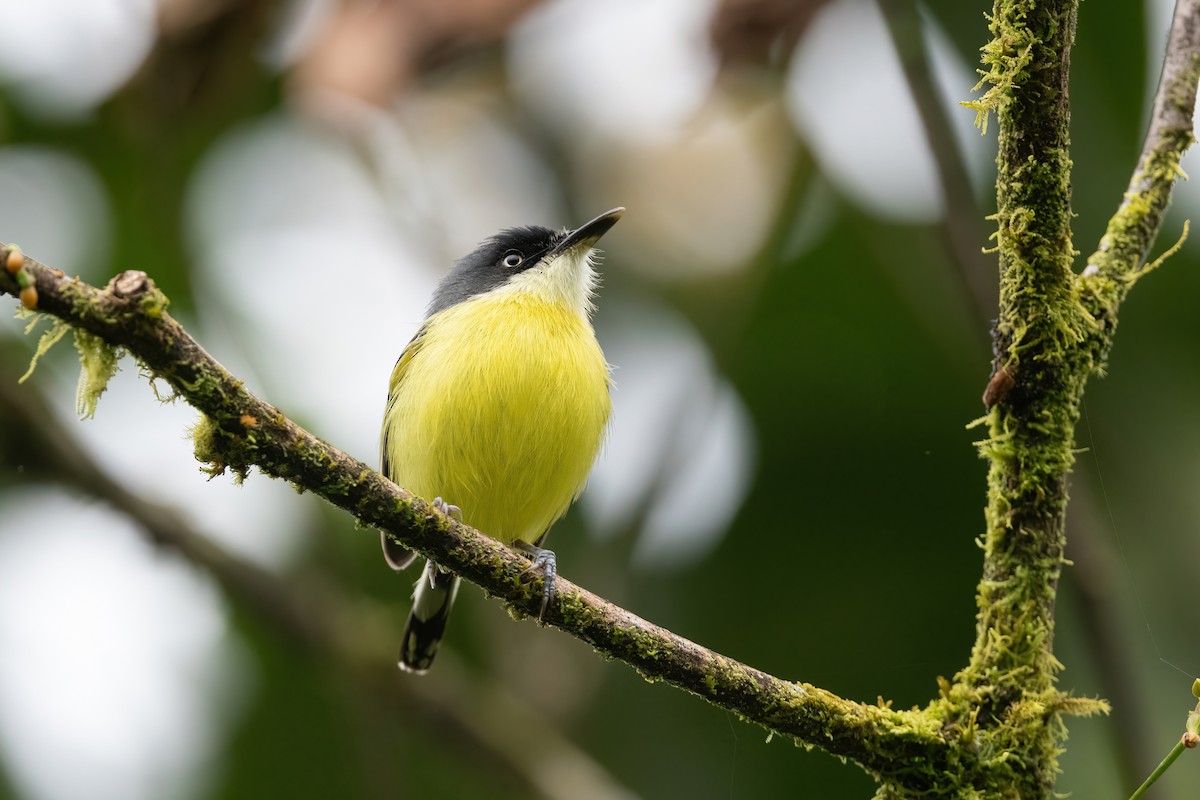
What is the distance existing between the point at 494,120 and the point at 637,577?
302 centimetres

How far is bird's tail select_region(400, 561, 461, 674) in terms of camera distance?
493 cm

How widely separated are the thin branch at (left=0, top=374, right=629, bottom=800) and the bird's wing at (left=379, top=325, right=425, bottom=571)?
2.20 feet

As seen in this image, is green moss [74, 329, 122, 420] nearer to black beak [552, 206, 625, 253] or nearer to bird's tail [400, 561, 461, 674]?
bird's tail [400, 561, 461, 674]

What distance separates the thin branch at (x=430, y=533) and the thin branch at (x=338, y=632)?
2297 mm

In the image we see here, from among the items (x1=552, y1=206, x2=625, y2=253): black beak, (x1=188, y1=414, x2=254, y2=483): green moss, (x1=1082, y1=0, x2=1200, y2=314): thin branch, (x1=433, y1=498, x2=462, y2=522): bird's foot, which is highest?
(x1=1082, y1=0, x2=1200, y2=314): thin branch

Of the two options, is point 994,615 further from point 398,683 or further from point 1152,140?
point 398,683

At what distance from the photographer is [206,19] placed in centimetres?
425

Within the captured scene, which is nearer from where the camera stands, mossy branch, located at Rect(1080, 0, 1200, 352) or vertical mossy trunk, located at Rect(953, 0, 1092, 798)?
vertical mossy trunk, located at Rect(953, 0, 1092, 798)

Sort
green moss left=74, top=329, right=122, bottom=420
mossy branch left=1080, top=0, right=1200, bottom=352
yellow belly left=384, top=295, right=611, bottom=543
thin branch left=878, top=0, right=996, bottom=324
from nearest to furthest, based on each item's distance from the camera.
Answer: green moss left=74, top=329, right=122, bottom=420 → mossy branch left=1080, top=0, right=1200, bottom=352 → thin branch left=878, top=0, right=996, bottom=324 → yellow belly left=384, top=295, right=611, bottom=543

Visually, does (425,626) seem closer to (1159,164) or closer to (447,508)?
(447,508)

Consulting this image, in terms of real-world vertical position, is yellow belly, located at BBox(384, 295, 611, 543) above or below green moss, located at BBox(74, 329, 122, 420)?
below

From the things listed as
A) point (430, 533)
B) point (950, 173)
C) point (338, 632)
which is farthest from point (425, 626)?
point (950, 173)

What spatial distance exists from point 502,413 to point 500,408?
0.06 ft

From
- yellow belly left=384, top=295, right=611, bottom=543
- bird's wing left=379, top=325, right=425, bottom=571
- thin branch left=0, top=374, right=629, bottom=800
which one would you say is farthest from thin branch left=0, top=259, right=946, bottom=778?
thin branch left=0, top=374, right=629, bottom=800
